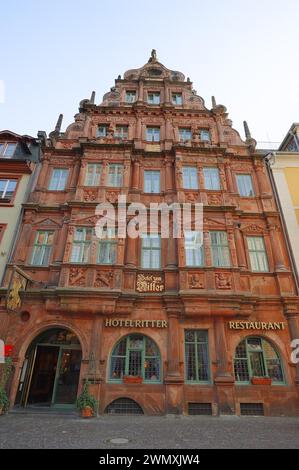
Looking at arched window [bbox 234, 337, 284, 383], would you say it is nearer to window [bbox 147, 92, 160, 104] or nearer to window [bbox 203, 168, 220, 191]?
window [bbox 203, 168, 220, 191]

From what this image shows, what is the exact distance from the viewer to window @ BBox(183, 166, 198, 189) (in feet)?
47.5

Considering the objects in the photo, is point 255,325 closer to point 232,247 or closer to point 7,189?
point 232,247

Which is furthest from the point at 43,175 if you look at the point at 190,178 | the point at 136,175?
the point at 190,178

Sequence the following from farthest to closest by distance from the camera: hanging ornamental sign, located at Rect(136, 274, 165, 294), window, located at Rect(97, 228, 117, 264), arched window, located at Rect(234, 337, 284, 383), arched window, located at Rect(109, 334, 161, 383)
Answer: window, located at Rect(97, 228, 117, 264)
hanging ornamental sign, located at Rect(136, 274, 165, 294)
arched window, located at Rect(234, 337, 284, 383)
arched window, located at Rect(109, 334, 161, 383)

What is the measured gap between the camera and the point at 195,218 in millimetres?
13375

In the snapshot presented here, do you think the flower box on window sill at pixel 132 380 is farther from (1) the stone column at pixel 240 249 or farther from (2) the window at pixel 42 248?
(1) the stone column at pixel 240 249

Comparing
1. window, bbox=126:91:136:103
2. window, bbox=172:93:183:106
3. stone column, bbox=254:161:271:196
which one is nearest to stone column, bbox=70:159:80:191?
window, bbox=126:91:136:103

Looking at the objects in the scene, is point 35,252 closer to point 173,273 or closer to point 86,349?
point 86,349

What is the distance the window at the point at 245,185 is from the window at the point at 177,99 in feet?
23.0

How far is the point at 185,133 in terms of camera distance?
16.8 m

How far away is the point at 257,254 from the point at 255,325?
346 centimetres

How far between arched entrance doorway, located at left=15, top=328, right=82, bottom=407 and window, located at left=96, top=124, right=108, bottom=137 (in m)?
11.4

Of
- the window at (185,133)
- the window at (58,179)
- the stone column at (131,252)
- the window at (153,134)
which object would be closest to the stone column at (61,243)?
the window at (58,179)

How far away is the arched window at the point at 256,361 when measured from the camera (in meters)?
11.0
